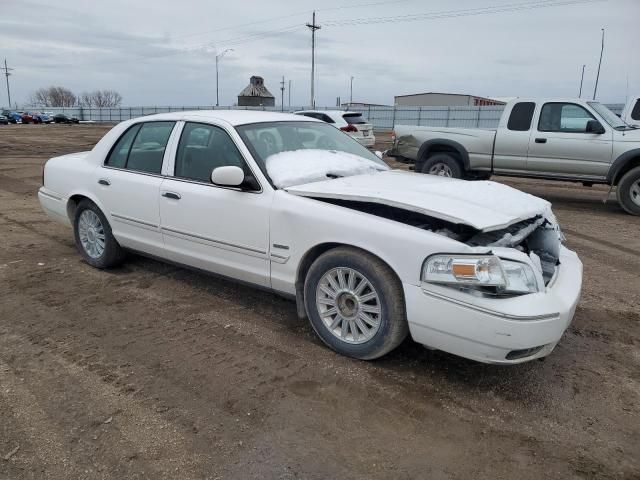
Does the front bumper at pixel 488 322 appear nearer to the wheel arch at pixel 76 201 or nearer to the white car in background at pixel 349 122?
the wheel arch at pixel 76 201

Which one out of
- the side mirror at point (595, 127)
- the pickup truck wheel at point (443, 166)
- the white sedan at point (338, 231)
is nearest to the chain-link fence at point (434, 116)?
the pickup truck wheel at point (443, 166)

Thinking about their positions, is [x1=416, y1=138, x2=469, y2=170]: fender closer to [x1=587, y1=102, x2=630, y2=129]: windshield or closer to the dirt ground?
[x1=587, y1=102, x2=630, y2=129]: windshield

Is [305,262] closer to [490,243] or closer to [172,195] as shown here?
[490,243]

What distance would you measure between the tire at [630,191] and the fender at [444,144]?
2580mm

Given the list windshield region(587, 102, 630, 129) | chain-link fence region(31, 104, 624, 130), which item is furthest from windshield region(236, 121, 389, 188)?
chain-link fence region(31, 104, 624, 130)

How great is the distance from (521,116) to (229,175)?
740 centimetres

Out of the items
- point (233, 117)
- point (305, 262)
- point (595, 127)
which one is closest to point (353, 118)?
point (595, 127)

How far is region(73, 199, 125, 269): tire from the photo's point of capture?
16.9 feet

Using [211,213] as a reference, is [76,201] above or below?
below

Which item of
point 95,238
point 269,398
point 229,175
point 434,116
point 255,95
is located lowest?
point 269,398

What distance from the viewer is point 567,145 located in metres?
9.08

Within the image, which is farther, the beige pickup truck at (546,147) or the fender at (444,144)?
the fender at (444,144)

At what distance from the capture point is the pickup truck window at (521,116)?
952 cm

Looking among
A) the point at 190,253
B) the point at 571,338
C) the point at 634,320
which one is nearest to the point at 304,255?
the point at 190,253
